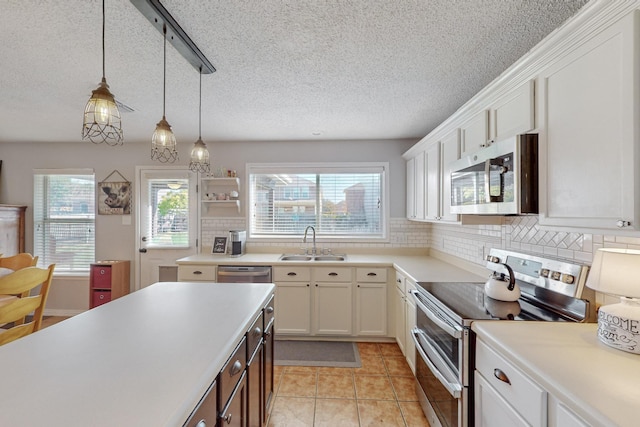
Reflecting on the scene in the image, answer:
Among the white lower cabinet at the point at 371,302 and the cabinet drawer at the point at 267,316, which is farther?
the white lower cabinet at the point at 371,302

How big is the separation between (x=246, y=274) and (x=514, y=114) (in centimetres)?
271

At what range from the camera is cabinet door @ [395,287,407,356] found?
268cm

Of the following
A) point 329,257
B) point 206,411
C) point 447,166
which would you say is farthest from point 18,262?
point 447,166

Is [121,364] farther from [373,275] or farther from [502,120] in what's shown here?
[373,275]

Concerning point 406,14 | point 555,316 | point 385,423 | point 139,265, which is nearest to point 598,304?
point 555,316

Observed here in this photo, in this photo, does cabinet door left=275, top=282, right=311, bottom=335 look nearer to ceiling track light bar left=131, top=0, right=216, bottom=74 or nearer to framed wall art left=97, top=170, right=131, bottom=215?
ceiling track light bar left=131, top=0, right=216, bottom=74

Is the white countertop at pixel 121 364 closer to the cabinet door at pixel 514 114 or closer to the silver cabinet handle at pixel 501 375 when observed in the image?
the silver cabinet handle at pixel 501 375

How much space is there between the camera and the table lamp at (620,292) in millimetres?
1011

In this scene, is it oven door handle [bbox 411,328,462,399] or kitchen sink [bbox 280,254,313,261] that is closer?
oven door handle [bbox 411,328,462,399]

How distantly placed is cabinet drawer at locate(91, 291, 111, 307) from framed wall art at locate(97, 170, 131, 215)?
3.43 feet

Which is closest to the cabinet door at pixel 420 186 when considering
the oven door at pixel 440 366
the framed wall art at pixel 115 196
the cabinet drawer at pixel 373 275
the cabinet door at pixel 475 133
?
the cabinet drawer at pixel 373 275

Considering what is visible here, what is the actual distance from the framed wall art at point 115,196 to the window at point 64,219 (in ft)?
0.59

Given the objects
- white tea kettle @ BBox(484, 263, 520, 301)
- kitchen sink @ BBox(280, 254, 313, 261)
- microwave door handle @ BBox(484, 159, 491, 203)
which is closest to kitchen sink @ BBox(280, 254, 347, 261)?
kitchen sink @ BBox(280, 254, 313, 261)

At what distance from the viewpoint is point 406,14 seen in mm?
1402
